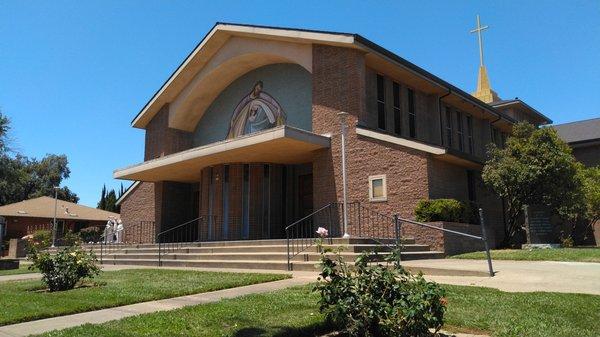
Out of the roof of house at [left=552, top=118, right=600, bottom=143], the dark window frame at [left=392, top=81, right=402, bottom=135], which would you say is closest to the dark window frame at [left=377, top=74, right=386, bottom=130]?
the dark window frame at [left=392, top=81, right=402, bottom=135]

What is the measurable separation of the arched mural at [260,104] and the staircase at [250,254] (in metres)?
6.35

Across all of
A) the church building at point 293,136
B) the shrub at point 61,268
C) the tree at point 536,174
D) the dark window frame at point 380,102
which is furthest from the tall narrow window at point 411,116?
the shrub at point 61,268

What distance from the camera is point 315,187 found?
1861 centimetres

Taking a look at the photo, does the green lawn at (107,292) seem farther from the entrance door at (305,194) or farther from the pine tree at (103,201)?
the pine tree at (103,201)

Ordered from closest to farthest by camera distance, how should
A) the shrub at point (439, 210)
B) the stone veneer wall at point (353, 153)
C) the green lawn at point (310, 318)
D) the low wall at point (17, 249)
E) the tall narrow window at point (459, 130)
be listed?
the green lawn at point (310, 318)
the shrub at point (439, 210)
the stone veneer wall at point (353, 153)
the tall narrow window at point (459, 130)
the low wall at point (17, 249)

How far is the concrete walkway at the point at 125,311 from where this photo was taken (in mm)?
6484

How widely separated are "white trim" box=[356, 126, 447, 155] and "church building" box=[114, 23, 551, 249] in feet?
0.11

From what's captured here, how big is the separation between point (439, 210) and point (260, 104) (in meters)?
10.6

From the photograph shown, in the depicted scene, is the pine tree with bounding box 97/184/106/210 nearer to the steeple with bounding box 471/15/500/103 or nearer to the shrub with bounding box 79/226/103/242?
the shrub with bounding box 79/226/103/242

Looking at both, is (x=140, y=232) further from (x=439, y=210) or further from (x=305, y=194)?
(x=439, y=210)

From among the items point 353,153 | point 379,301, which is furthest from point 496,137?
point 379,301

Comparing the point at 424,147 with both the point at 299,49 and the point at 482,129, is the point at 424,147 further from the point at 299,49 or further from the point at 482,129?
the point at 482,129

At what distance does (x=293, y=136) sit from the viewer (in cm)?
1689

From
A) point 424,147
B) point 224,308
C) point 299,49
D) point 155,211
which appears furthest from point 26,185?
point 224,308
